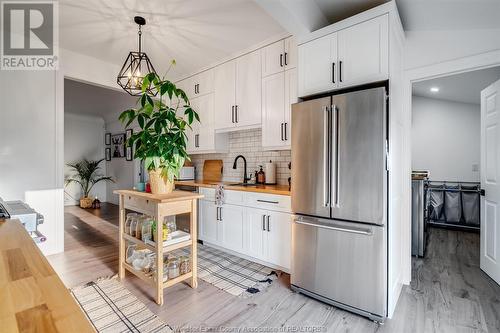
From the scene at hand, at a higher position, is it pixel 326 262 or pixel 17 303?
pixel 17 303

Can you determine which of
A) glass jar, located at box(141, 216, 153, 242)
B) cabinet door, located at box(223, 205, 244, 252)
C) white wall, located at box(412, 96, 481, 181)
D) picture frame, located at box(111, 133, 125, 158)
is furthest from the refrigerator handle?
picture frame, located at box(111, 133, 125, 158)

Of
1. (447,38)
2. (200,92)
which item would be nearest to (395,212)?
(447,38)

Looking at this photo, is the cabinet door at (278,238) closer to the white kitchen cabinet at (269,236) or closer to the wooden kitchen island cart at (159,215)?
the white kitchen cabinet at (269,236)

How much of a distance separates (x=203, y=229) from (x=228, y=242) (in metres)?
0.53

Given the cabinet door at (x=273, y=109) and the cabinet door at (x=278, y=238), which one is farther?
the cabinet door at (x=273, y=109)

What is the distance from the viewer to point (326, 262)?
6.81ft

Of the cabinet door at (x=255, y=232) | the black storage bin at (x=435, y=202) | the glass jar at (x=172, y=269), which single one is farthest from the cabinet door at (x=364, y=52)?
the black storage bin at (x=435, y=202)

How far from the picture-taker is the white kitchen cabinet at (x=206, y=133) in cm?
382

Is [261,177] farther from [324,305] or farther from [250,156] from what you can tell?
[324,305]

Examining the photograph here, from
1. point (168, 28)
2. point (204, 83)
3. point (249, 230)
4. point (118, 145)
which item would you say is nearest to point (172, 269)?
point (249, 230)

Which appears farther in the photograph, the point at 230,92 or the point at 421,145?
the point at 421,145

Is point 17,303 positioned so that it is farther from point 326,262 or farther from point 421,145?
point 421,145

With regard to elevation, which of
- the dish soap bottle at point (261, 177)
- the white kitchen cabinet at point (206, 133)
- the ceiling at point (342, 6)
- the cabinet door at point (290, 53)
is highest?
the ceiling at point (342, 6)

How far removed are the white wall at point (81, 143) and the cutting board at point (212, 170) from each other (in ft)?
16.3
